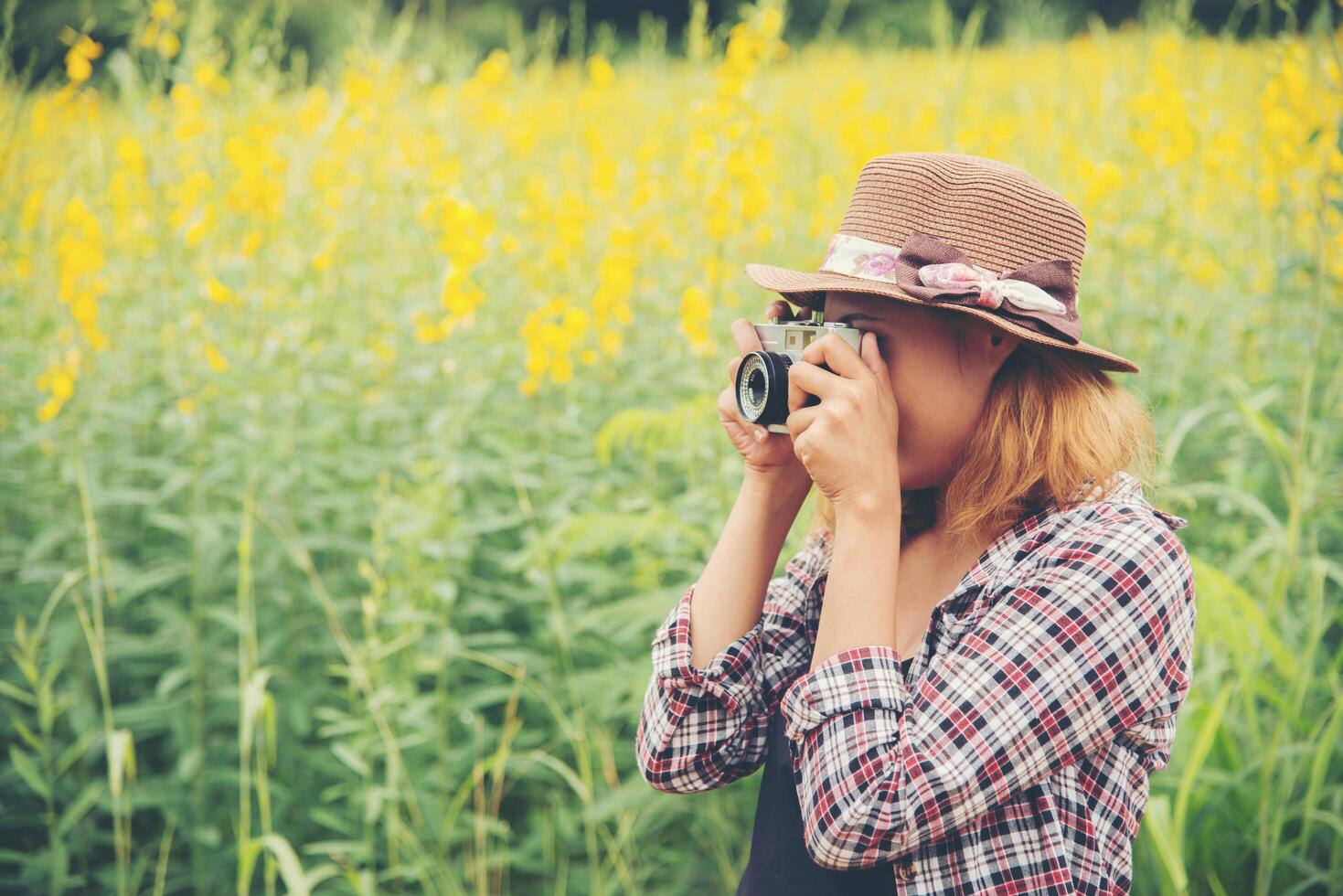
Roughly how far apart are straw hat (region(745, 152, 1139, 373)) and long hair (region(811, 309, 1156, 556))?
4cm

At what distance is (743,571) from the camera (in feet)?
3.90

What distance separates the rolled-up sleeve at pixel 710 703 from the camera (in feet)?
3.84

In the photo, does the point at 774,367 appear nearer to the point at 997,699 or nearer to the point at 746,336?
the point at 746,336

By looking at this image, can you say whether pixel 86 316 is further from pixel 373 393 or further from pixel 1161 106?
pixel 1161 106

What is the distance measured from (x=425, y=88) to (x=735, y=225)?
133 cm

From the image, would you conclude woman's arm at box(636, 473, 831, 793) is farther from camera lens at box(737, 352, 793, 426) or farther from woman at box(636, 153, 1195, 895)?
camera lens at box(737, 352, 793, 426)

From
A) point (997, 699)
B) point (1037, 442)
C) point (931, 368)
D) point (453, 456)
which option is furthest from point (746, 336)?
point (453, 456)

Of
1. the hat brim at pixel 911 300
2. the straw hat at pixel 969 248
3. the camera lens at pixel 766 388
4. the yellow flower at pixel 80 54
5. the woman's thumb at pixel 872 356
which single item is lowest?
the camera lens at pixel 766 388

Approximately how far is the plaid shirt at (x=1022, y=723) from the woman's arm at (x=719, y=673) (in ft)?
0.51

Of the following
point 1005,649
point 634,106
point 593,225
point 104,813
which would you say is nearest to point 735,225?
point 593,225

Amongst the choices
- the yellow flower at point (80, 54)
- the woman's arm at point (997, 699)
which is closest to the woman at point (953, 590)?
the woman's arm at point (997, 699)

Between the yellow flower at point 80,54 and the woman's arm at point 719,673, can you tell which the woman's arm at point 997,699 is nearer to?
the woman's arm at point 719,673

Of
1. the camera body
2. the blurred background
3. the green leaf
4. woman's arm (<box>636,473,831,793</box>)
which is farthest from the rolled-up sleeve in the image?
the green leaf

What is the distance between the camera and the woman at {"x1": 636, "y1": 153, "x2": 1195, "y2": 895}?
36.6 inches
